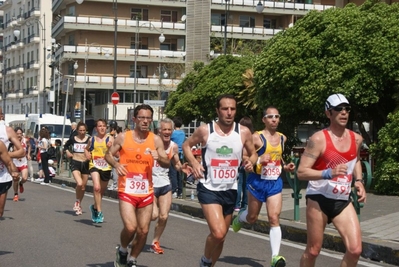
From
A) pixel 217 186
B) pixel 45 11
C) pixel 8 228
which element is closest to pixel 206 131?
pixel 217 186

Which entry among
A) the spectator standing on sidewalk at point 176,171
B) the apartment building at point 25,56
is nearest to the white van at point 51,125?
the spectator standing on sidewalk at point 176,171

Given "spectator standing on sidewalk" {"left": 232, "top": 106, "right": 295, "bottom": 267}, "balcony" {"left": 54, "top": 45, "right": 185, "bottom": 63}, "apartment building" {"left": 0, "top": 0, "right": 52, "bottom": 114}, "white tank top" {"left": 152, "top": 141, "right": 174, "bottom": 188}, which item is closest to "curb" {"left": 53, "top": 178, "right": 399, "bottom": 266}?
"spectator standing on sidewalk" {"left": 232, "top": 106, "right": 295, "bottom": 267}

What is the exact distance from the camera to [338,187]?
7.85m

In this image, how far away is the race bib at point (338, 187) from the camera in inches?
309

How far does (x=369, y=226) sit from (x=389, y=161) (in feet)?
21.6

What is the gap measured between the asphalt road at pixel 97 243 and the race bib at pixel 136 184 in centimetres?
129

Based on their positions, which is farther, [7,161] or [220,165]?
[7,161]

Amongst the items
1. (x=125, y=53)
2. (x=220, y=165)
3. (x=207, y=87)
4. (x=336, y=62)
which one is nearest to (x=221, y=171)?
(x=220, y=165)

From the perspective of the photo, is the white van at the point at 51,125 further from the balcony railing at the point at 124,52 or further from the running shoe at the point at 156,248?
the running shoe at the point at 156,248

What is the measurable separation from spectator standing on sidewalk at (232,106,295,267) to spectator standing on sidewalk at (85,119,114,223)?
4560mm

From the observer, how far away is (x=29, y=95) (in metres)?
93.4

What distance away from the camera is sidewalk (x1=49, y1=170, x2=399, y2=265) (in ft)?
37.0

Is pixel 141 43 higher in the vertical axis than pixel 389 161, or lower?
higher

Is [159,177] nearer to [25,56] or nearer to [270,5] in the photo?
[270,5]
